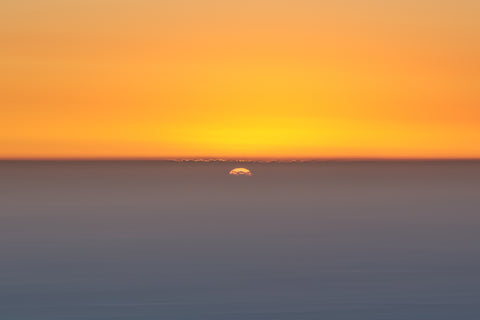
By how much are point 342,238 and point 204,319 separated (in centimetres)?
1437

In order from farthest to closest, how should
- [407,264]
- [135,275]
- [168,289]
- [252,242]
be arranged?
[252,242] → [407,264] → [135,275] → [168,289]

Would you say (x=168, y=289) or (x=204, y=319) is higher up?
(x=168, y=289)

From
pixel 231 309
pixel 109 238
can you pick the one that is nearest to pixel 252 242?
pixel 109 238

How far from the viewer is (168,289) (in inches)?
643

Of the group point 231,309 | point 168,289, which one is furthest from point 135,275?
point 231,309

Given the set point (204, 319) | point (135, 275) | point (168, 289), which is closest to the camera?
point (204, 319)

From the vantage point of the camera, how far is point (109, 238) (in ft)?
89.1

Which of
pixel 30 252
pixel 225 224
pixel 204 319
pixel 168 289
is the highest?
pixel 225 224

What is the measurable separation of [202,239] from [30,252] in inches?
245

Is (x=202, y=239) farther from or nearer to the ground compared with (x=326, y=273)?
farther from the ground

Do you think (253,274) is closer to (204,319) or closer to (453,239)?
(204,319)

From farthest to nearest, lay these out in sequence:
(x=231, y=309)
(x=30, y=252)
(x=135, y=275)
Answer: (x=30, y=252), (x=135, y=275), (x=231, y=309)

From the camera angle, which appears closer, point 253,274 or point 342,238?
point 253,274

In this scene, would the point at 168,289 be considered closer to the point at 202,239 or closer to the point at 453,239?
the point at 202,239
